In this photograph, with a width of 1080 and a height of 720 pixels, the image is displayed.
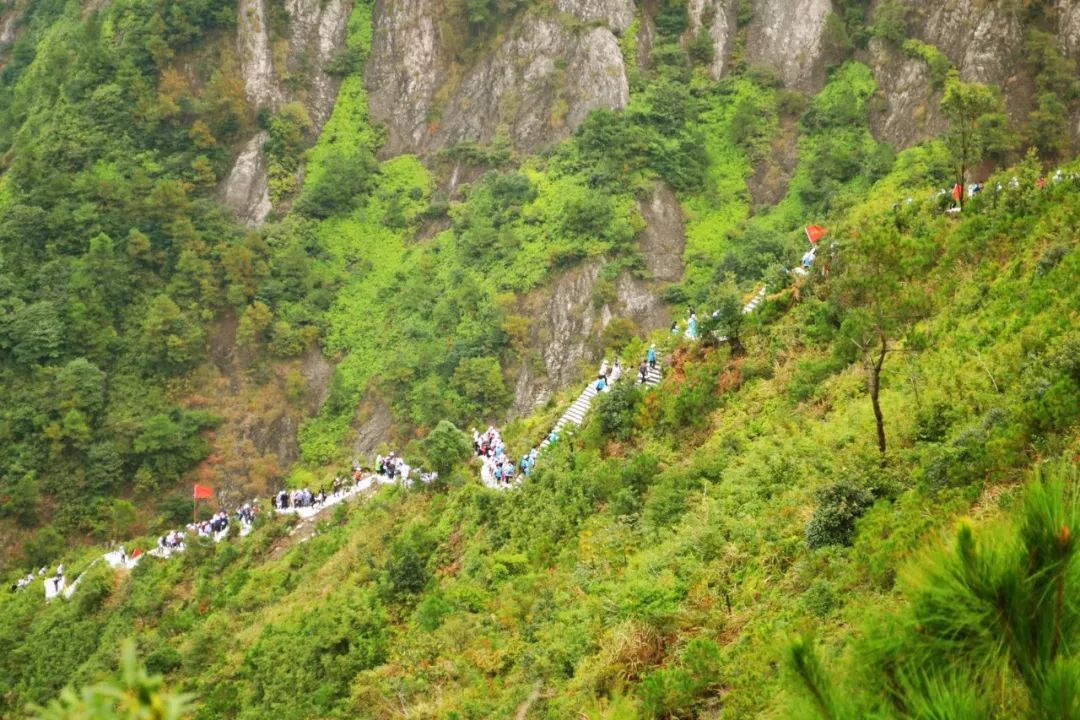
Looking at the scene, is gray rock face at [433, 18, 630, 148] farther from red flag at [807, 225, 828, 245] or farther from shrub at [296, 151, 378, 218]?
red flag at [807, 225, 828, 245]

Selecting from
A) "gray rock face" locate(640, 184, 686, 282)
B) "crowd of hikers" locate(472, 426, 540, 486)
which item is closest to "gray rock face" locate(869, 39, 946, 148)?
"gray rock face" locate(640, 184, 686, 282)

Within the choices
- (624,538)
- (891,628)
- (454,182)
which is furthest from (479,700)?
(454,182)

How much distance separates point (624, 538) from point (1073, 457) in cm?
693

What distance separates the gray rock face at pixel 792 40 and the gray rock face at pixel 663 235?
26.9ft

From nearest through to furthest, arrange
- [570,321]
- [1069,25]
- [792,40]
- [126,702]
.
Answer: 1. [126,702]
2. [1069,25]
3. [570,321]
4. [792,40]

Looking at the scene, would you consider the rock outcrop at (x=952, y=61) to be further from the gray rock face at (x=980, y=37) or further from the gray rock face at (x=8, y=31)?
the gray rock face at (x=8, y=31)

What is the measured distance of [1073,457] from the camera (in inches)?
270

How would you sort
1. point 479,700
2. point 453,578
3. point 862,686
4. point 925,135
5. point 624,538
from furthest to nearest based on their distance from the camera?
point 925,135
point 453,578
point 624,538
point 479,700
point 862,686

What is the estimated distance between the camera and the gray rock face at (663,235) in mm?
35344

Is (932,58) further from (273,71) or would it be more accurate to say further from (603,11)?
(273,71)

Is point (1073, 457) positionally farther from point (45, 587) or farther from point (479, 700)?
point (45, 587)

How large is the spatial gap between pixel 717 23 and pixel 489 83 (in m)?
10.7

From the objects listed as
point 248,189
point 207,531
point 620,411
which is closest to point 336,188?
point 248,189

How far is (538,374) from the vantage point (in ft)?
110
